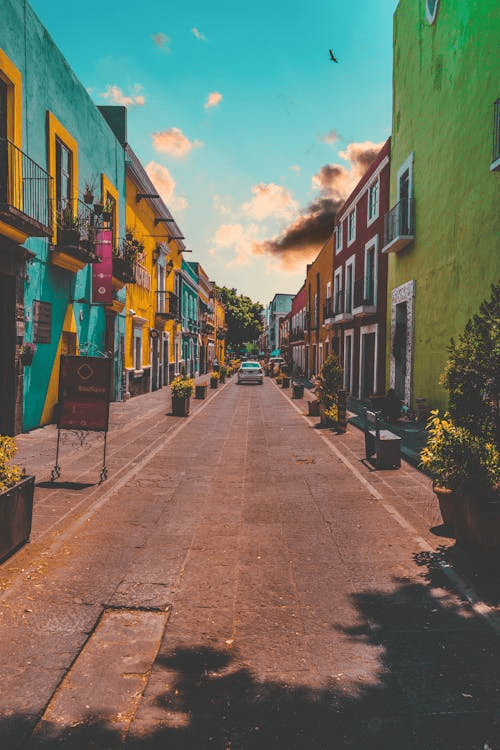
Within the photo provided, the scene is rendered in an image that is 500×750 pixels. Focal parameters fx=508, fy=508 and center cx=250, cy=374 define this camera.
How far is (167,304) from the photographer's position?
2877cm

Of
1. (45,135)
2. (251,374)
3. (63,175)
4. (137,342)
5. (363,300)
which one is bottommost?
(251,374)

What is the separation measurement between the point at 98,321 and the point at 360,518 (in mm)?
13533

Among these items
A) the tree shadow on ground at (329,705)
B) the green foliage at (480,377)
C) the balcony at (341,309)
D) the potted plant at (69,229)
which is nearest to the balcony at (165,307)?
the balcony at (341,309)

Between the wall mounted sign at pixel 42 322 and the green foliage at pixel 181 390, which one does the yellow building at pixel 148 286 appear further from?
the wall mounted sign at pixel 42 322

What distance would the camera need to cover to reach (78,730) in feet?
9.04

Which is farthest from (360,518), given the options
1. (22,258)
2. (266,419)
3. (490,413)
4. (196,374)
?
(196,374)


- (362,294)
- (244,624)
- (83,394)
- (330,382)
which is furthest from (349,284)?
(244,624)

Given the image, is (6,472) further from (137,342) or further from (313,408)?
(137,342)

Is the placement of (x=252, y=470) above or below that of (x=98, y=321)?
below

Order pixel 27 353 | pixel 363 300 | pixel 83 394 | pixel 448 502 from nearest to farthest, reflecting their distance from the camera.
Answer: pixel 448 502 < pixel 83 394 < pixel 27 353 < pixel 363 300

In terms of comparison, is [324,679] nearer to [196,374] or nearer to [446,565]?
[446,565]

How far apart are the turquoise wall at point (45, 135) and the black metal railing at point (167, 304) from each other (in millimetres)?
10019

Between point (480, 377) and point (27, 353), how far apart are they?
1014 centimetres

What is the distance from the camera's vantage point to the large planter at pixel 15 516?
4.87m
